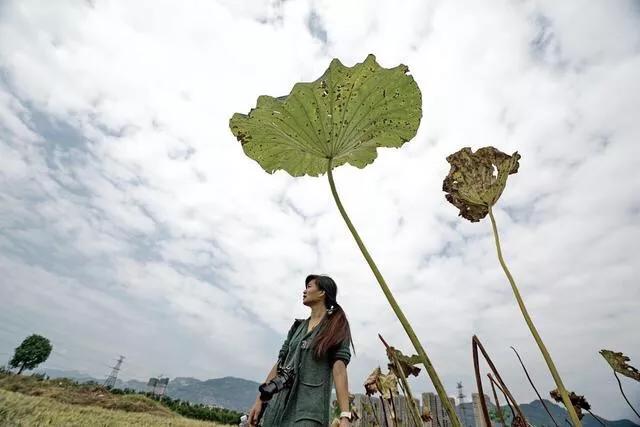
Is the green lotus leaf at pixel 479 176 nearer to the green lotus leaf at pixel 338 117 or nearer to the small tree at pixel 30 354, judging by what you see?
the green lotus leaf at pixel 338 117

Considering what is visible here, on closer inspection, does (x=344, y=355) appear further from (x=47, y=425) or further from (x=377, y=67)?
(x=47, y=425)

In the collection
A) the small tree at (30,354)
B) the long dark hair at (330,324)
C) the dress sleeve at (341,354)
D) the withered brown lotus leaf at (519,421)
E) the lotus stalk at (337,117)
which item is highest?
the small tree at (30,354)

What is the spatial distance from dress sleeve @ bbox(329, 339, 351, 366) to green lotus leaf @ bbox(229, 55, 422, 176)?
3.62 feet

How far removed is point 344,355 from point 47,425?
5.29 m

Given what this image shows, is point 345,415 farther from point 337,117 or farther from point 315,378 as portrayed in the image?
point 337,117

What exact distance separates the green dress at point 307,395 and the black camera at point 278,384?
39 mm

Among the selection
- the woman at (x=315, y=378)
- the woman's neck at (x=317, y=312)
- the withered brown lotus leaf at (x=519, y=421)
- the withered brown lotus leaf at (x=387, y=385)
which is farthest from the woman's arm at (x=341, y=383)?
the withered brown lotus leaf at (x=519, y=421)

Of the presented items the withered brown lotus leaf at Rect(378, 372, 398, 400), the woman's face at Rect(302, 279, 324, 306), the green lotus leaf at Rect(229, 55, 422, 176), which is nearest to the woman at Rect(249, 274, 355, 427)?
the woman's face at Rect(302, 279, 324, 306)

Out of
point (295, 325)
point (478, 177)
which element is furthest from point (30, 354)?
point (478, 177)


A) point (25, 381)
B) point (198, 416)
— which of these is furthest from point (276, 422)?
point (198, 416)

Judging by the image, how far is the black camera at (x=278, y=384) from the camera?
1.97 m

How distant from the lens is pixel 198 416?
17.5m

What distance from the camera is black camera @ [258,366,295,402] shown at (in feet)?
6.45

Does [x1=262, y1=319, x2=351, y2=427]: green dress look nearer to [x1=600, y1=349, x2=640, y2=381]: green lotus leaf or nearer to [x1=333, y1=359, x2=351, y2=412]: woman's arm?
[x1=333, y1=359, x2=351, y2=412]: woman's arm
